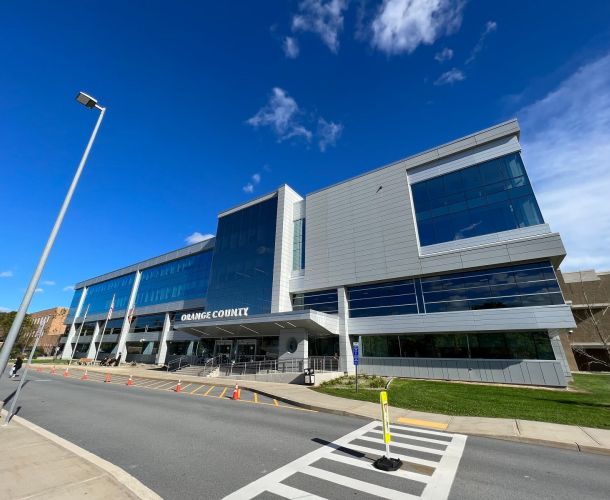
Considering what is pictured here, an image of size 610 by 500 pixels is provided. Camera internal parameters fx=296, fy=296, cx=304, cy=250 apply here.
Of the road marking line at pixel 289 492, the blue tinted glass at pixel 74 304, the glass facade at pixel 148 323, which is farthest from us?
the blue tinted glass at pixel 74 304

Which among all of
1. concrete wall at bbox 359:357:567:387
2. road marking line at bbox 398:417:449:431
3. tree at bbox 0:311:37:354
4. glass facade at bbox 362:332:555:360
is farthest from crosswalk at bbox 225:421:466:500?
tree at bbox 0:311:37:354

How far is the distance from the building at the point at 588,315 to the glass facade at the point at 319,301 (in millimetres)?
27404

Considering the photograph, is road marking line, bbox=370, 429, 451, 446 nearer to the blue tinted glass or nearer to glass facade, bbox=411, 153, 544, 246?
glass facade, bbox=411, 153, 544, 246

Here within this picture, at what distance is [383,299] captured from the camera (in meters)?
28.9

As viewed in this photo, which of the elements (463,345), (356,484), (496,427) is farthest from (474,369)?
(356,484)

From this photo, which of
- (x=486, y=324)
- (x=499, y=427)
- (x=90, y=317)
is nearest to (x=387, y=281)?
(x=486, y=324)

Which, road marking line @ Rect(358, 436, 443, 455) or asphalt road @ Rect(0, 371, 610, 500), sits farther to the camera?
road marking line @ Rect(358, 436, 443, 455)

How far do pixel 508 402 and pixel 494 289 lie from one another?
11.7 metres

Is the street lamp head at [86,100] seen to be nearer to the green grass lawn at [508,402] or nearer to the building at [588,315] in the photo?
the green grass lawn at [508,402]

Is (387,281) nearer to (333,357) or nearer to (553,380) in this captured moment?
(333,357)

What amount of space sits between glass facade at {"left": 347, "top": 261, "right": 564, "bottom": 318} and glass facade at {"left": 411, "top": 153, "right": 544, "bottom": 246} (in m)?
3.61

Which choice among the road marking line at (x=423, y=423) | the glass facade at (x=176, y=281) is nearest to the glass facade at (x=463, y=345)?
the road marking line at (x=423, y=423)

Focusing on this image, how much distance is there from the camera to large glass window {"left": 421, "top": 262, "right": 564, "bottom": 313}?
72.5 ft

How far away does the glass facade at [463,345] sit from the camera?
21797 mm
